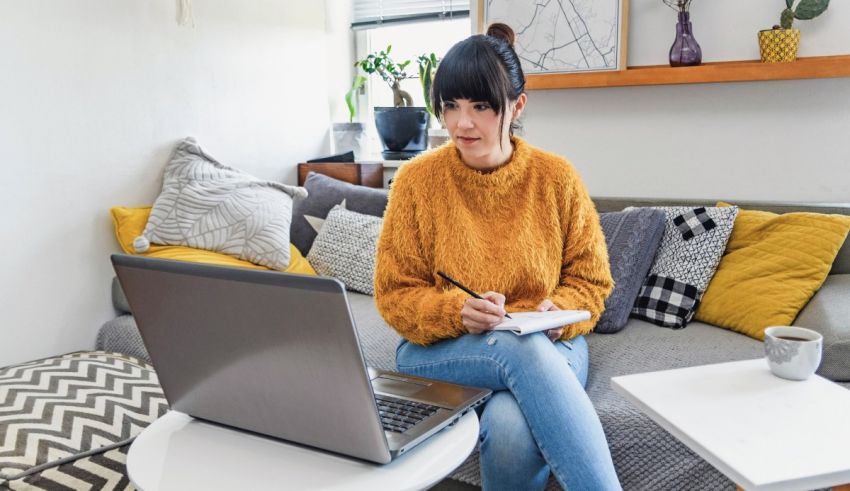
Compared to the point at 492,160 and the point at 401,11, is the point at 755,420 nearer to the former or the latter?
the point at 492,160

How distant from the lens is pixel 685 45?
215 cm

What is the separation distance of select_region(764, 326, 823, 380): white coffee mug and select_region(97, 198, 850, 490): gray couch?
0.39 m

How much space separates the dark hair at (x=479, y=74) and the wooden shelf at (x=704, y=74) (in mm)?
879

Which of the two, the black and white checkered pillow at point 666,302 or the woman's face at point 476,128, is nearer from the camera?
the woman's face at point 476,128

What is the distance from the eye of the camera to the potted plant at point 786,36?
2.00 meters

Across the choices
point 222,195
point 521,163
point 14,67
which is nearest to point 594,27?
point 521,163

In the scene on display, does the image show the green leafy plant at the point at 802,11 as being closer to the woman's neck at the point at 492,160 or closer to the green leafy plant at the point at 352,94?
the woman's neck at the point at 492,160

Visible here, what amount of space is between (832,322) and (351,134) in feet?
6.90

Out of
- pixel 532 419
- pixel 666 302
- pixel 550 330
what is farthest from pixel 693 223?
pixel 532 419

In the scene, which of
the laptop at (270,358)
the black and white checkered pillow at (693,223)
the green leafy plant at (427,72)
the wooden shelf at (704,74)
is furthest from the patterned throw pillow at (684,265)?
the green leafy plant at (427,72)

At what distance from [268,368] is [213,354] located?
0.30ft

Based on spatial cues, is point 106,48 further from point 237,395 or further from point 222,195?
point 237,395

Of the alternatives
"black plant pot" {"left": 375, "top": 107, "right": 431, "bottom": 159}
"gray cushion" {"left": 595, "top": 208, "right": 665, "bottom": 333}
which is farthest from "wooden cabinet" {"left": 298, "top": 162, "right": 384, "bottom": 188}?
"gray cushion" {"left": 595, "top": 208, "right": 665, "bottom": 333}

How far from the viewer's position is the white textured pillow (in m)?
2.23
